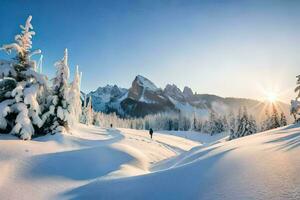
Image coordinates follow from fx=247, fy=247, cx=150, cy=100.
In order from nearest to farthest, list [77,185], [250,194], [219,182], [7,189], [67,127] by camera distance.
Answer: [250,194], [219,182], [7,189], [77,185], [67,127]

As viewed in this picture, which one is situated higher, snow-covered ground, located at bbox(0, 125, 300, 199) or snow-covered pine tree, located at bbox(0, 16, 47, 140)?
snow-covered pine tree, located at bbox(0, 16, 47, 140)

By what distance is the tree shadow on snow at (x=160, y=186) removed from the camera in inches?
298

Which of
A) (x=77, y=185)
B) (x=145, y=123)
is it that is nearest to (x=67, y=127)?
(x=77, y=185)

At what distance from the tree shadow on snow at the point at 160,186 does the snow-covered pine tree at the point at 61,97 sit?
1234 cm

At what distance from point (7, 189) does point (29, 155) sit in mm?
3837

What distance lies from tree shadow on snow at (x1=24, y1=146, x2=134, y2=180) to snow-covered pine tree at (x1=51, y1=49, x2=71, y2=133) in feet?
18.1

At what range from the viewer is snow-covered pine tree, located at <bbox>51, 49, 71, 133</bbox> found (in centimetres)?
2167

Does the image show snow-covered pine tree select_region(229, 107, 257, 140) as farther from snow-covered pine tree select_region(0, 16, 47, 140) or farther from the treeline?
snow-covered pine tree select_region(0, 16, 47, 140)

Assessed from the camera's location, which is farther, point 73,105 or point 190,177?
point 73,105

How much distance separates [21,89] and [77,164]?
734cm

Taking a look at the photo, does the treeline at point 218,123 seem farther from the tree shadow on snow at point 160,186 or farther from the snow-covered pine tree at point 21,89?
the tree shadow on snow at point 160,186

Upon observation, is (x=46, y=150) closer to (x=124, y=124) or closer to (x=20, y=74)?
(x=20, y=74)

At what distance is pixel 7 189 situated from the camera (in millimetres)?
10375

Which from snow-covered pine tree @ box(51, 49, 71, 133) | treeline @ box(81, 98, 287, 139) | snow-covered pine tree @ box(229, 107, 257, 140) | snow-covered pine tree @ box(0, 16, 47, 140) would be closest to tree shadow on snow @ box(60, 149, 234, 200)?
snow-covered pine tree @ box(0, 16, 47, 140)
